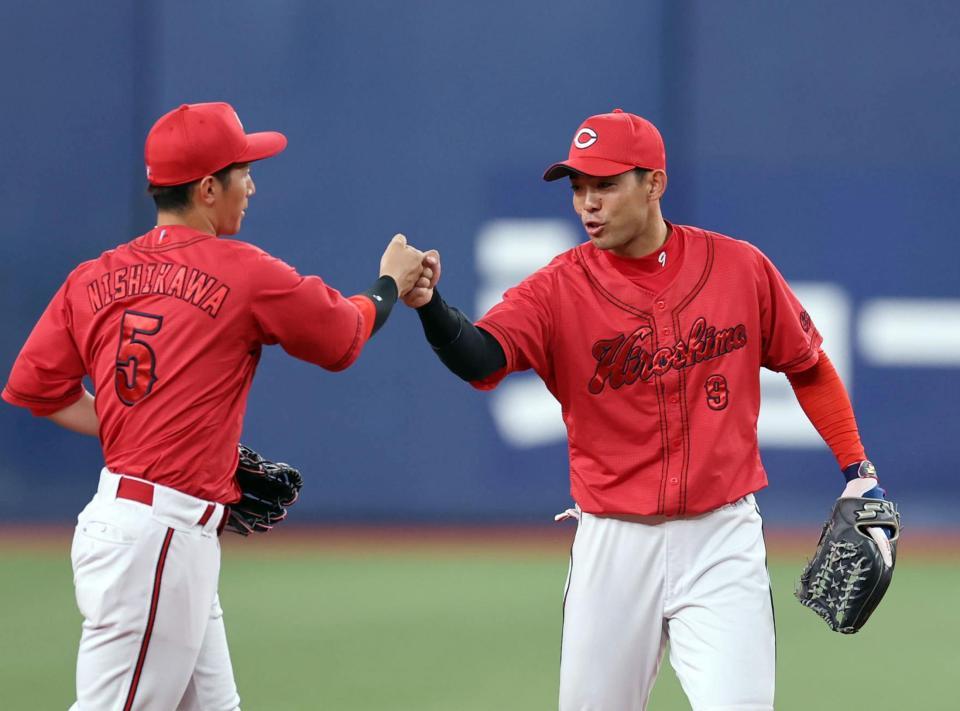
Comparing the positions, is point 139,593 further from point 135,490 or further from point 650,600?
point 650,600

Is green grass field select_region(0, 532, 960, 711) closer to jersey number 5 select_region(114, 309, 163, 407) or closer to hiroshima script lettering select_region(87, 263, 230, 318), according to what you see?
jersey number 5 select_region(114, 309, 163, 407)

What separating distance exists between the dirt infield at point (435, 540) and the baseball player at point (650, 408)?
437 cm

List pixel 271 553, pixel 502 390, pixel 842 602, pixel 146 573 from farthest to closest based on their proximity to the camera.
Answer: pixel 502 390
pixel 271 553
pixel 842 602
pixel 146 573

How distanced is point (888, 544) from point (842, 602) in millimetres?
210

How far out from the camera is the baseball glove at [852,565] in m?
3.84

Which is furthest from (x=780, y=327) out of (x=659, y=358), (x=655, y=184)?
(x=655, y=184)

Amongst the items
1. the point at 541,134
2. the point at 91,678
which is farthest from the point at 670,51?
the point at 91,678

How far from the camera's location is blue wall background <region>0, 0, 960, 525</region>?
347 inches

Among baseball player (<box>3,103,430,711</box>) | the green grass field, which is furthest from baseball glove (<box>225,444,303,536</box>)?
the green grass field

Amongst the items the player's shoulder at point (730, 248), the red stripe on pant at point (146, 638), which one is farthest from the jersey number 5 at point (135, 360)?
the player's shoulder at point (730, 248)

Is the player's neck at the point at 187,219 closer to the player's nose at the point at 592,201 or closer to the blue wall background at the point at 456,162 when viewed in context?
the player's nose at the point at 592,201

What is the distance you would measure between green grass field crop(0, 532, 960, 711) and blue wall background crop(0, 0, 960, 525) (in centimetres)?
77

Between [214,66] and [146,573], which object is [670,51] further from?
[146,573]

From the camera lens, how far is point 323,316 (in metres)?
3.53
